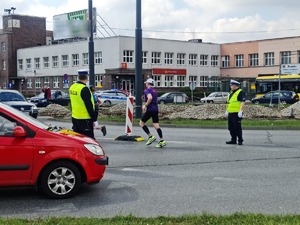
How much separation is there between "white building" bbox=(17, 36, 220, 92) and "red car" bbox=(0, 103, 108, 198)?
55.4 m

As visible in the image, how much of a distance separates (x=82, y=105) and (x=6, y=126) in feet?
8.17

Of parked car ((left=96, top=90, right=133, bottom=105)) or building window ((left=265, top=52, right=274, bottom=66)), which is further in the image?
building window ((left=265, top=52, right=274, bottom=66))

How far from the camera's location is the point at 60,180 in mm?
A: 6793

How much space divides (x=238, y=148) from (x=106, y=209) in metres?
6.90

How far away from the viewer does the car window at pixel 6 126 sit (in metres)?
6.59

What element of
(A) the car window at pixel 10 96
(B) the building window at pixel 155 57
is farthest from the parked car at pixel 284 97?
(A) the car window at pixel 10 96

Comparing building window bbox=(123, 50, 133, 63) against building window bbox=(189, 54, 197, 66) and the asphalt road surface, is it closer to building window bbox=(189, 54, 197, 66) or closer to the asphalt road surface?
building window bbox=(189, 54, 197, 66)

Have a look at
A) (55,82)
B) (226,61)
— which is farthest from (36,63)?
(226,61)

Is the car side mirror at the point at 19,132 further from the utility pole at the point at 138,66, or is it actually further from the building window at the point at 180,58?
the building window at the point at 180,58

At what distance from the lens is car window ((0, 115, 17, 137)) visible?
21.6ft

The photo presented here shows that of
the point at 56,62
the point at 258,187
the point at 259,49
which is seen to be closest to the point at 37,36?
the point at 56,62

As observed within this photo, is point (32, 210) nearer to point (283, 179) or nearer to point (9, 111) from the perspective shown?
point (9, 111)

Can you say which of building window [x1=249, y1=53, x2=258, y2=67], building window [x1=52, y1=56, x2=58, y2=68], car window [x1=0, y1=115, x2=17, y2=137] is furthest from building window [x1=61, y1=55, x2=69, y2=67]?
car window [x1=0, y1=115, x2=17, y2=137]

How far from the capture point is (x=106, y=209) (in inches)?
244
